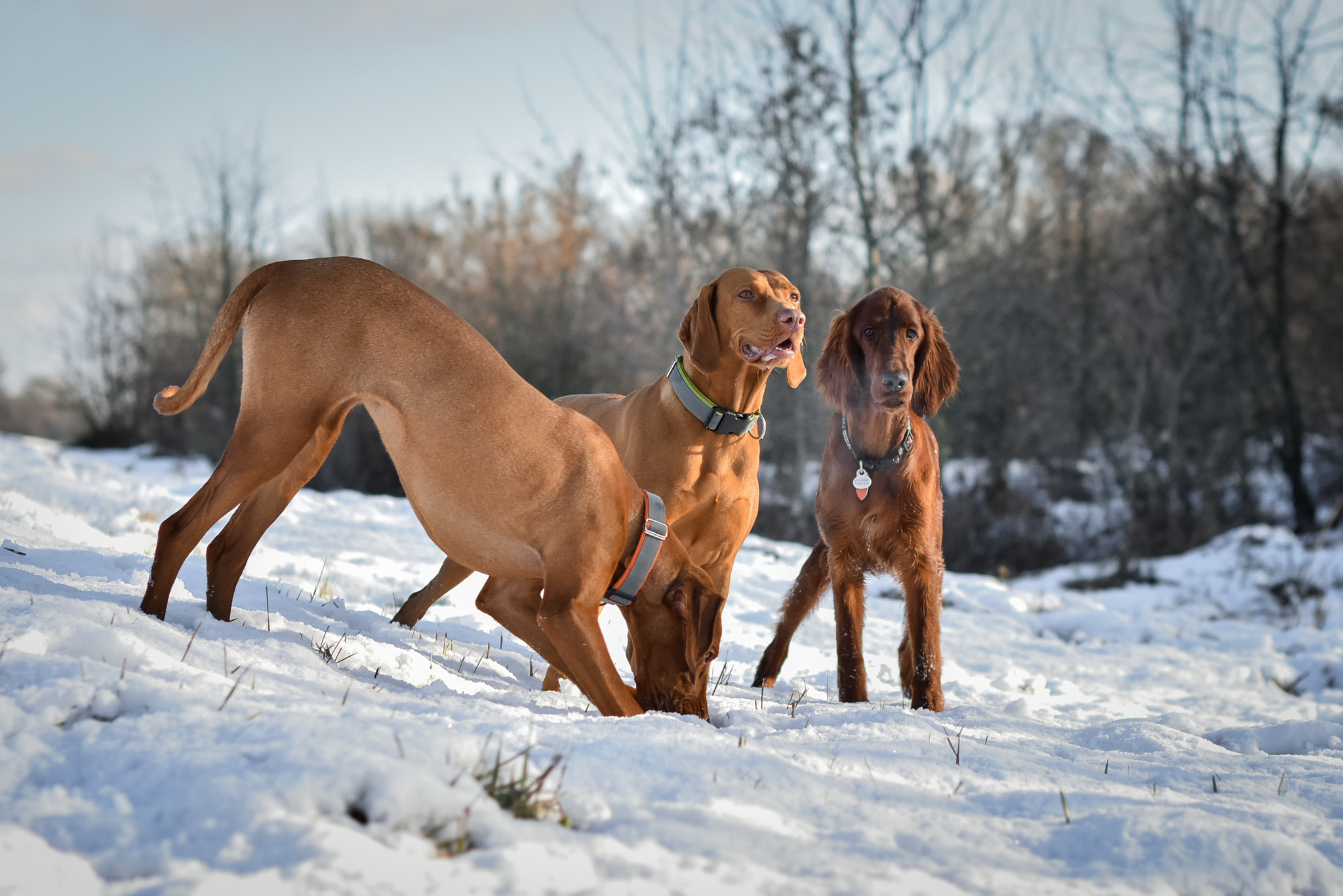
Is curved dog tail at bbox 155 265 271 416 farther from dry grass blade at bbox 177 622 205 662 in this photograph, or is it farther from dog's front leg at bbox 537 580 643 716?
dog's front leg at bbox 537 580 643 716

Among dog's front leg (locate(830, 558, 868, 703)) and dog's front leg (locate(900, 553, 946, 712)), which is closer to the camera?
dog's front leg (locate(900, 553, 946, 712))

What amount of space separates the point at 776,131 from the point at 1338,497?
480 inches

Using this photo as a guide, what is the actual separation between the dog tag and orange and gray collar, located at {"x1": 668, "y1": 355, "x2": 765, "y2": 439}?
0.55 m

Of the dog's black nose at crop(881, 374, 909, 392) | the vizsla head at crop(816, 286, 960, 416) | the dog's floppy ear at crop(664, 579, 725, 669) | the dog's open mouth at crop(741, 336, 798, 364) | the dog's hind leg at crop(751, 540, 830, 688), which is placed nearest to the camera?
the dog's floppy ear at crop(664, 579, 725, 669)

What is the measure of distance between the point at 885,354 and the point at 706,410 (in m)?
0.84

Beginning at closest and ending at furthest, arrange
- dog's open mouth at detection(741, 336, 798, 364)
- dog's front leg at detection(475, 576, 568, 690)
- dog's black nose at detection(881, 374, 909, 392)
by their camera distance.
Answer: dog's front leg at detection(475, 576, 568, 690), dog's black nose at detection(881, 374, 909, 392), dog's open mouth at detection(741, 336, 798, 364)

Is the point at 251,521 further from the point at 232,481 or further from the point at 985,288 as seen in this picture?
the point at 985,288

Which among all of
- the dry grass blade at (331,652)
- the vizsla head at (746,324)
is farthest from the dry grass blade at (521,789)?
the vizsla head at (746,324)

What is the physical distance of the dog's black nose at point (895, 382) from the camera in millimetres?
3762

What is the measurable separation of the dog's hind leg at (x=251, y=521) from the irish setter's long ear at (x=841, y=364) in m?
2.30

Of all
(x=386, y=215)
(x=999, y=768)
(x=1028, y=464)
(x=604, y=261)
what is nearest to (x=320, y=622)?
(x=999, y=768)

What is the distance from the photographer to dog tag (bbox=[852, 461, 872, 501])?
3.94 meters

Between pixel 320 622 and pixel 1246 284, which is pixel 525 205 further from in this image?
pixel 320 622

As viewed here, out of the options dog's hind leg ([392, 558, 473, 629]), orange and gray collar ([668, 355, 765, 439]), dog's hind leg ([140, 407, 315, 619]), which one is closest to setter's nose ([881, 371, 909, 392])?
orange and gray collar ([668, 355, 765, 439])
